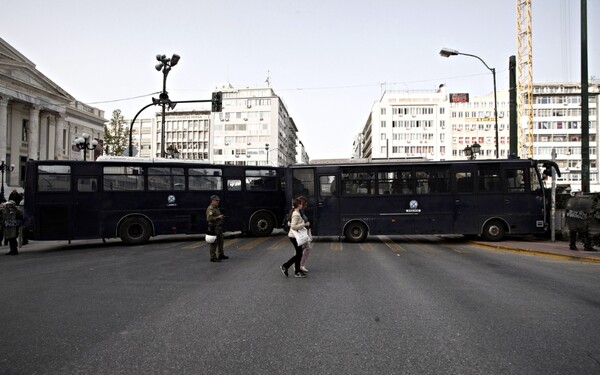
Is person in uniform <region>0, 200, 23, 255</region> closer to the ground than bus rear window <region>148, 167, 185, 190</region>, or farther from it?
closer to the ground

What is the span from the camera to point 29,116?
60.3 metres

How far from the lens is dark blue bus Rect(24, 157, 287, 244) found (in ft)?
50.6

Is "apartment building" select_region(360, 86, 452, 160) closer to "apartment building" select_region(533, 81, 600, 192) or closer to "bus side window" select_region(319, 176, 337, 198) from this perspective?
"apartment building" select_region(533, 81, 600, 192)

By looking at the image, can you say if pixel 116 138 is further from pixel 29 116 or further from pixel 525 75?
pixel 525 75

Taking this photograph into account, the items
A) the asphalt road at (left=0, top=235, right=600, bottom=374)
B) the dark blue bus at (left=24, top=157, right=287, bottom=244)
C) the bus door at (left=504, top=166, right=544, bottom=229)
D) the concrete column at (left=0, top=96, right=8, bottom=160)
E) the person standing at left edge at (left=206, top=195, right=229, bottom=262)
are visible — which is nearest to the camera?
the asphalt road at (left=0, top=235, right=600, bottom=374)

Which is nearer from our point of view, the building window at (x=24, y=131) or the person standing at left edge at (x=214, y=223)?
the person standing at left edge at (x=214, y=223)

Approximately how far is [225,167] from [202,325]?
14007mm

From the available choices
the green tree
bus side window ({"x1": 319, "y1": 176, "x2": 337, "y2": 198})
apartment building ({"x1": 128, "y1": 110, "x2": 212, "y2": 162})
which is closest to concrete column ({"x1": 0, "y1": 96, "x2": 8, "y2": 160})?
the green tree

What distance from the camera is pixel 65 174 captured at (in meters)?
15.8

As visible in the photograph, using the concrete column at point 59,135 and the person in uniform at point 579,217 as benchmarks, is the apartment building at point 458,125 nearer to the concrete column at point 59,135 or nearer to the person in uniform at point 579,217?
the concrete column at point 59,135

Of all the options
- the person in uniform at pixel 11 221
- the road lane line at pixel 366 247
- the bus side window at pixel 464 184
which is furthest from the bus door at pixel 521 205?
the person in uniform at pixel 11 221

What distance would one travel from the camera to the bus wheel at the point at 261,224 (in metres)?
19.4

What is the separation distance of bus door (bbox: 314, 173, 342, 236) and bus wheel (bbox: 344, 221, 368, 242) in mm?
372

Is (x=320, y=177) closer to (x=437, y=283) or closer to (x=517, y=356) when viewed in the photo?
(x=437, y=283)
